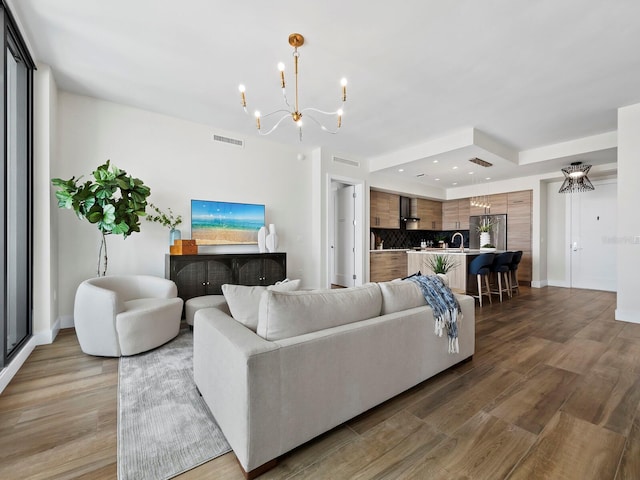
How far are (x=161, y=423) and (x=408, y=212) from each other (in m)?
7.37

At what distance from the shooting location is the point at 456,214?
27.8 ft

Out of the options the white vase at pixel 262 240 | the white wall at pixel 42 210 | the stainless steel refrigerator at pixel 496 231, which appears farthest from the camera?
the stainless steel refrigerator at pixel 496 231

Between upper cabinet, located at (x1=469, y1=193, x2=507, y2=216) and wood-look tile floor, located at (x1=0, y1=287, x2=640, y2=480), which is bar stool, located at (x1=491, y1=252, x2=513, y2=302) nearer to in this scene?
upper cabinet, located at (x1=469, y1=193, x2=507, y2=216)

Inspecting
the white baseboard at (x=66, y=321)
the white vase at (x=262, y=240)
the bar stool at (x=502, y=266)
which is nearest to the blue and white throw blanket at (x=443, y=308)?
the white vase at (x=262, y=240)

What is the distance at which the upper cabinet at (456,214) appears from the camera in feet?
27.1

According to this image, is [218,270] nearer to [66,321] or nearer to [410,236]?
[66,321]

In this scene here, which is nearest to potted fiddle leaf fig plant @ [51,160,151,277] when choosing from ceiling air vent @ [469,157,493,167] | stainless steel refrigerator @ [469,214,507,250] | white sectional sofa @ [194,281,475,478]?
white sectional sofa @ [194,281,475,478]

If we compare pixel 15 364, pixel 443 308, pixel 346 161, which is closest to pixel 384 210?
pixel 346 161

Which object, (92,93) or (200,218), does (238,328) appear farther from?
(92,93)

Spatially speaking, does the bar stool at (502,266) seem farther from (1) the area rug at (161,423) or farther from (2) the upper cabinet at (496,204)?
(1) the area rug at (161,423)

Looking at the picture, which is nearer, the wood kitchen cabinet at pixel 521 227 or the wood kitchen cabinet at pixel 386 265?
the wood kitchen cabinet at pixel 386 265

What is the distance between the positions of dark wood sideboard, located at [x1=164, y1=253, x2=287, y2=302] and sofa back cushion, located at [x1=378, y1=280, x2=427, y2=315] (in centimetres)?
281

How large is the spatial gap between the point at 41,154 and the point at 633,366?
6.06 metres

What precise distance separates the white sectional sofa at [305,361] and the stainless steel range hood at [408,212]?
595 cm
